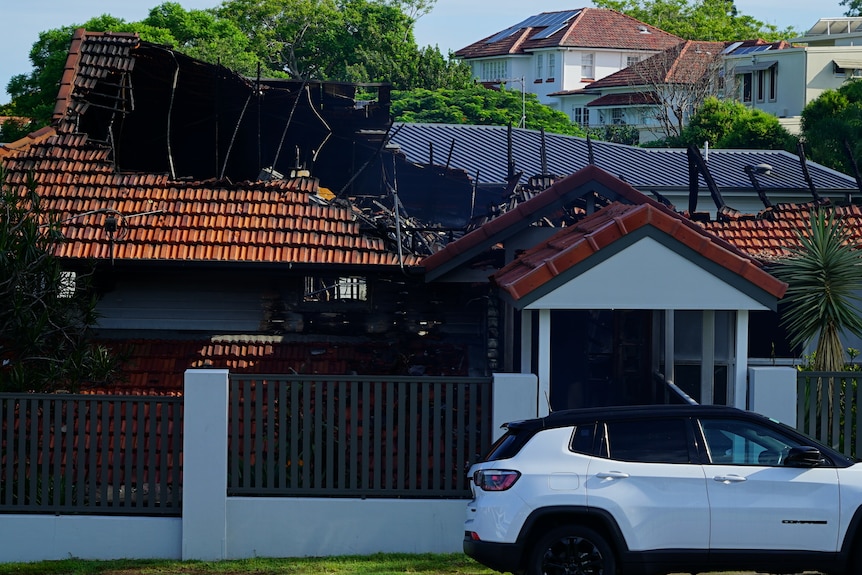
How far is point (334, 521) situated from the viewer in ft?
39.3

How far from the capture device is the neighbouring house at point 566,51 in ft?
275

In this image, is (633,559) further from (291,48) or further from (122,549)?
(291,48)

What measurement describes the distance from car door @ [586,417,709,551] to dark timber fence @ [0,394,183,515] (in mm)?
4519

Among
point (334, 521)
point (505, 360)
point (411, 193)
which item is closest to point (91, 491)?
point (334, 521)

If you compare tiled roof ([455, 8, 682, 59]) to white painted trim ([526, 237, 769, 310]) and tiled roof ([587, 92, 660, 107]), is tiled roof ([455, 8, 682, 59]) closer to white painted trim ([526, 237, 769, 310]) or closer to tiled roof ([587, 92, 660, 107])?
tiled roof ([587, 92, 660, 107])

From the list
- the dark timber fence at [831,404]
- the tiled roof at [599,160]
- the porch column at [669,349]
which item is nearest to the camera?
the dark timber fence at [831,404]

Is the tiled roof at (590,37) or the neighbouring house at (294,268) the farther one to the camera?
the tiled roof at (590,37)

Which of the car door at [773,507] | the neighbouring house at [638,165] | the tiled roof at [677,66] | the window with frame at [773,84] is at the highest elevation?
the tiled roof at [677,66]

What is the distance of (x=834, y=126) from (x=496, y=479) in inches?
1340

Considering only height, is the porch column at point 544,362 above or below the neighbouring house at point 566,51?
below

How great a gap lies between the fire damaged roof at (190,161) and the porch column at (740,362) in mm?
4704

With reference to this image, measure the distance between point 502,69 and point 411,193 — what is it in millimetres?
62861

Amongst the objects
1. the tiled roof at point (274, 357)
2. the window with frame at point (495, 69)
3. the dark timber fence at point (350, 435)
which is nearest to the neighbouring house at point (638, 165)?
the tiled roof at point (274, 357)

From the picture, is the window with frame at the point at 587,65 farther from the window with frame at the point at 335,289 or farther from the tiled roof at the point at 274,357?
the tiled roof at the point at 274,357
